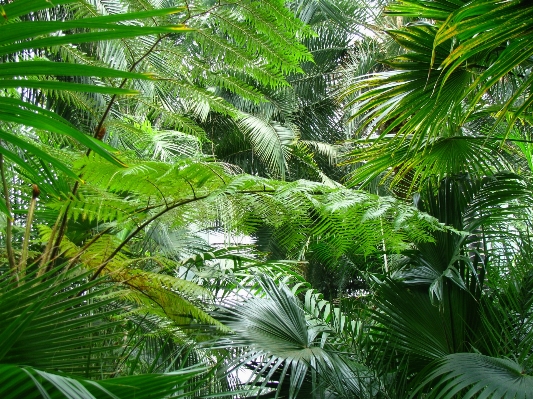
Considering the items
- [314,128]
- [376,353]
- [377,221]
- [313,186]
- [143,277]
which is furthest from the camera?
[314,128]

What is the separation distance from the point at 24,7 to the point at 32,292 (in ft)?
1.75

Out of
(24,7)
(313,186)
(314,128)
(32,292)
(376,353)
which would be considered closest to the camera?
(24,7)

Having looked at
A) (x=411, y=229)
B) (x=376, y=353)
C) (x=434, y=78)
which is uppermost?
(x=434, y=78)

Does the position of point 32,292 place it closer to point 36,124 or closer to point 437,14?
point 36,124

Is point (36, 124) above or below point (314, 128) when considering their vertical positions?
below

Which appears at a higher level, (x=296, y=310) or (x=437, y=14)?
(x=437, y=14)

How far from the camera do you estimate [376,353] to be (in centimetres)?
216

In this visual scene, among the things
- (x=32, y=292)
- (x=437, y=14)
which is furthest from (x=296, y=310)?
(x=32, y=292)

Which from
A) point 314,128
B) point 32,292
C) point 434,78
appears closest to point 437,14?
point 434,78

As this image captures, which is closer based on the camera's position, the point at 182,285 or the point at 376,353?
the point at 182,285

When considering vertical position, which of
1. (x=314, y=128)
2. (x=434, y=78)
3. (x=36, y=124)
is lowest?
(x=36, y=124)

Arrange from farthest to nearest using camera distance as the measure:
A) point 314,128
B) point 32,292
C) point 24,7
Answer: point 314,128, point 32,292, point 24,7

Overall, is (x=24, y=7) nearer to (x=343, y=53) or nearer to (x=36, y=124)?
(x=36, y=124)

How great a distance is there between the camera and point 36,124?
0.56 m
